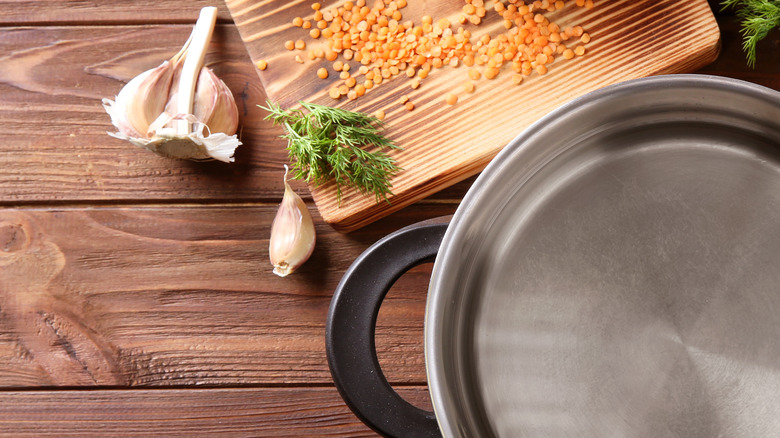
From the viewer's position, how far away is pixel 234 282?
637 mm

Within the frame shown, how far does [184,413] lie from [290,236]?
0.79 feet

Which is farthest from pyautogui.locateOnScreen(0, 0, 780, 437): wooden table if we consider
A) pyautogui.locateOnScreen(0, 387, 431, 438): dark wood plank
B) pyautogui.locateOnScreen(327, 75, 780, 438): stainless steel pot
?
pyautogui.locateOnScreen(327, 75, 780, 438): stainless steel pot

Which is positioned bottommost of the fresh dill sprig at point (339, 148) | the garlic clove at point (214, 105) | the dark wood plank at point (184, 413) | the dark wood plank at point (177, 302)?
the dark wood plank at point (184, 413)

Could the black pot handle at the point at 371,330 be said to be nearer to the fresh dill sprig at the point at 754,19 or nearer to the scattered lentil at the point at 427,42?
the scattered lentil at the point at 427,42

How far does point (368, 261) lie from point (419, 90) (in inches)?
9.1

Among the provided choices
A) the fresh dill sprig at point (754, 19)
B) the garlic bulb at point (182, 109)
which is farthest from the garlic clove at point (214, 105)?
the fresh dill sprig at point (754, 19)

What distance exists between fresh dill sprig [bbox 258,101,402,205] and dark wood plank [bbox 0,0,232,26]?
0.17 meters

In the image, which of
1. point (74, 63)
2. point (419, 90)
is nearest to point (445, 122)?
point (419, 90)

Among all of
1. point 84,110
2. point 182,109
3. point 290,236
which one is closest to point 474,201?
point 290,236

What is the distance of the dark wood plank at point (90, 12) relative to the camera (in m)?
0.65

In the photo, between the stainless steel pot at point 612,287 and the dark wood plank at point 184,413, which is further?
the dark wood plank at point 184,413

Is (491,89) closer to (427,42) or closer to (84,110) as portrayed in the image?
(427,42)

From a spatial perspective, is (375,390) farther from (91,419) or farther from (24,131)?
(24,131)

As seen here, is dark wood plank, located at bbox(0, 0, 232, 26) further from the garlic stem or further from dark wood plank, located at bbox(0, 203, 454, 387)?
dark wood plank, located at bbox(0, 203, 454, 387)
